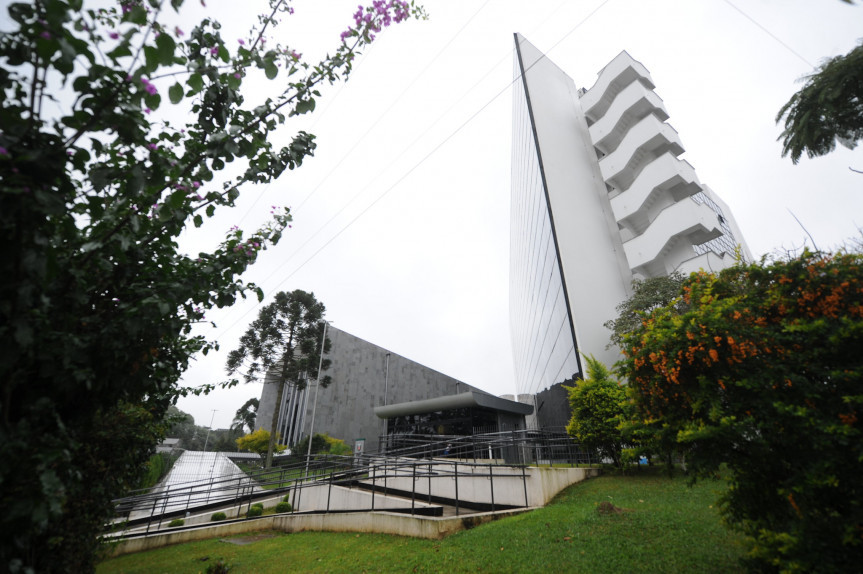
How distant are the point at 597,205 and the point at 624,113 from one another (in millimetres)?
6892

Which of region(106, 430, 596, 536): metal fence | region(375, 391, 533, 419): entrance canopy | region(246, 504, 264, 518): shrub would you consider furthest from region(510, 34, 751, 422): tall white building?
region(246, 504, 264, 518): shrub

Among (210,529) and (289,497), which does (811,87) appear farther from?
(289,497)

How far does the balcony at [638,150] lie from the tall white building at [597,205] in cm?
8

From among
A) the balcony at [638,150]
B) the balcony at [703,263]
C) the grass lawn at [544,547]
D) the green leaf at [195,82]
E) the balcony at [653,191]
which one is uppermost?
the balcony at [638,150]

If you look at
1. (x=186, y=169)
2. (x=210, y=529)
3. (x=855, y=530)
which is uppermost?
(x=186, y=169)

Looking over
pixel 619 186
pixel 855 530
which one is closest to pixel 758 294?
pixel 855 530

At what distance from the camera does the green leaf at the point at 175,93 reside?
1923 millimetres

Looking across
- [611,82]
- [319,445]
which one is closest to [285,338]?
[319,445]

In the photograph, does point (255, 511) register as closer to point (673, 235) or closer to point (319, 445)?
point (319, 445)

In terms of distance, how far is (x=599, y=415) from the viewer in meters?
11.2

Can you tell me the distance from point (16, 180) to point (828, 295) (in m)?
5.90

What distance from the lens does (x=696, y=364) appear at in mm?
4039

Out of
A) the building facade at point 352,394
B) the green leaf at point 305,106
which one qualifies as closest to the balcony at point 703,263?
the building facade at point 352,394

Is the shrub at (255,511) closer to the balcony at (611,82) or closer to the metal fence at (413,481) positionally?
the metal fence at (413,481)
